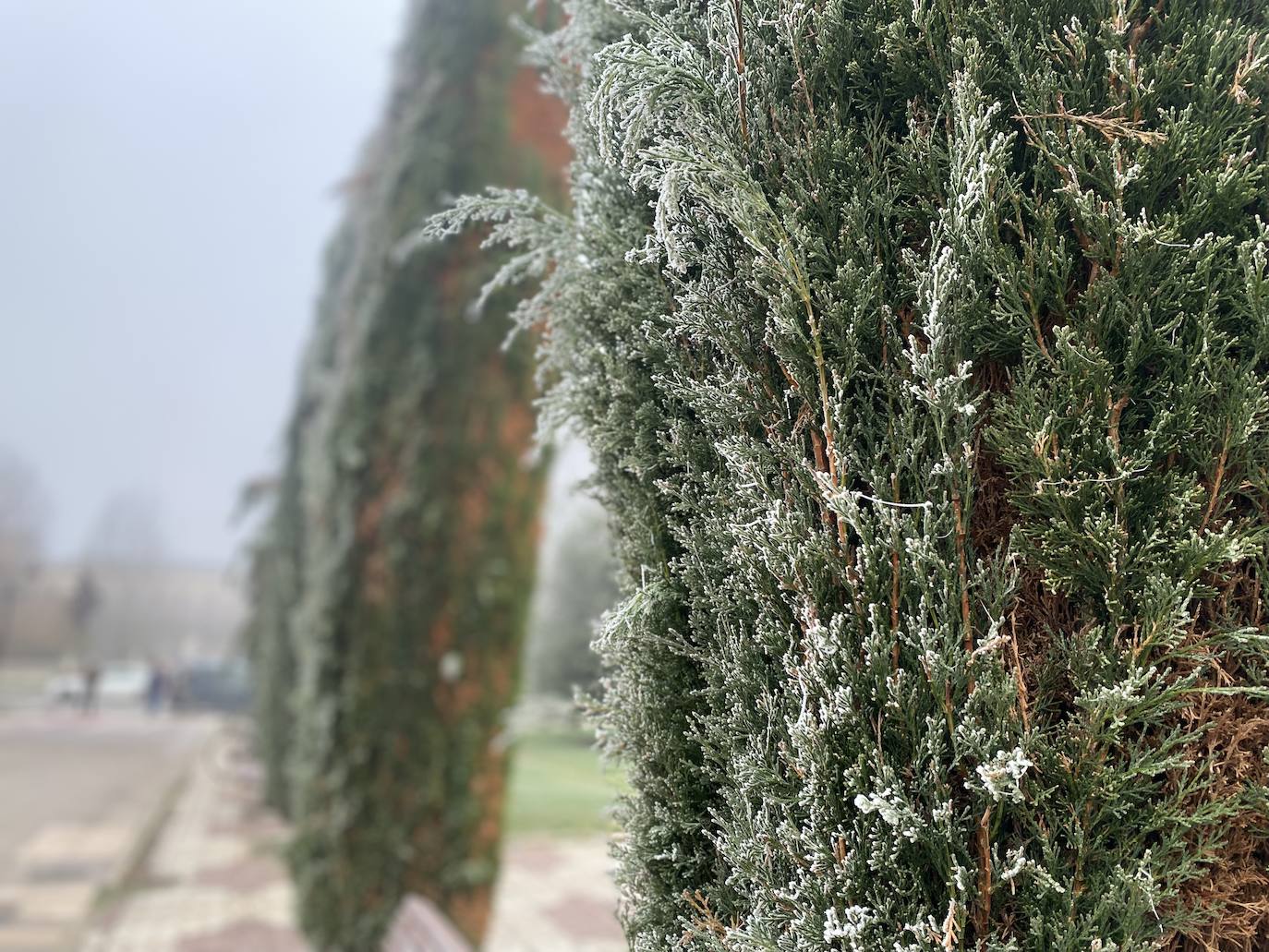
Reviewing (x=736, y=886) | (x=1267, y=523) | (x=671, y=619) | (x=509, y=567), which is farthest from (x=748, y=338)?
(x=509, y=567)

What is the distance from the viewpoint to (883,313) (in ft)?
4.48

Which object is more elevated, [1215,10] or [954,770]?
[1215,10]

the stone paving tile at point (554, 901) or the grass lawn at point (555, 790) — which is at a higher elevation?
the stone paving tile at point (554, 901)

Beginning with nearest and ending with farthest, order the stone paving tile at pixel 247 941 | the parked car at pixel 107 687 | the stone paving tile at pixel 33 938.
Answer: the stone paving tile at pixel 33 938 → the stone paving tile at pixel 247 941 → the parked car at pixel 107 687

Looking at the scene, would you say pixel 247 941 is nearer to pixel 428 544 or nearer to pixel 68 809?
pixel 428 544

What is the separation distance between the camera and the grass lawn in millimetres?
11414

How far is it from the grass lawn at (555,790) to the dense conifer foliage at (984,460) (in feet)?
21.9

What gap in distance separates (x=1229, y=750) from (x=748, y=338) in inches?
35.2

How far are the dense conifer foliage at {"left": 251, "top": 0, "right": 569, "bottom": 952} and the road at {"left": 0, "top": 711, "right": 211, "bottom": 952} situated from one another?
3.22m

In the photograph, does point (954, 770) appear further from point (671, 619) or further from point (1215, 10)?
point (1215, 10)

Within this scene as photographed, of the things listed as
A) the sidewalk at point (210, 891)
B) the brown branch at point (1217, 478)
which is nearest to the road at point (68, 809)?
the sidewalk at point (210, 891)

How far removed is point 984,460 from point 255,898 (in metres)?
9.27

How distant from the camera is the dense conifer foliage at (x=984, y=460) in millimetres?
1241

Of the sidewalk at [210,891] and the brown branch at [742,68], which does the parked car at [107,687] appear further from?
the brown branch at [742,68]
